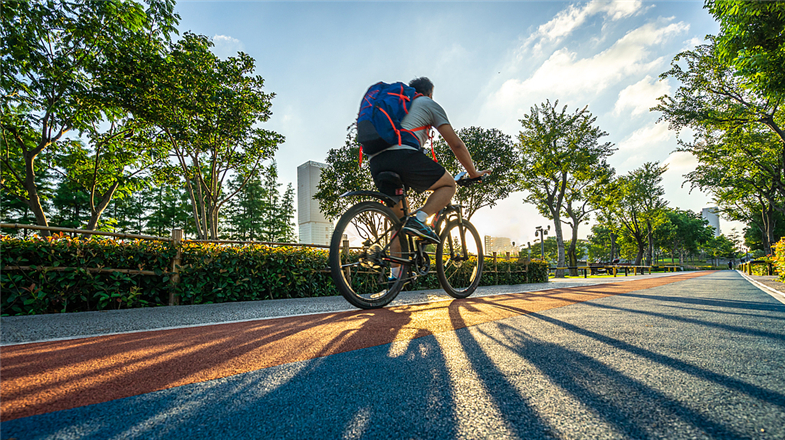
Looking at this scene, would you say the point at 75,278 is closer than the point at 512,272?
Yes

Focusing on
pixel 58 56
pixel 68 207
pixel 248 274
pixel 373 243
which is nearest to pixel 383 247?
pixel 373 243

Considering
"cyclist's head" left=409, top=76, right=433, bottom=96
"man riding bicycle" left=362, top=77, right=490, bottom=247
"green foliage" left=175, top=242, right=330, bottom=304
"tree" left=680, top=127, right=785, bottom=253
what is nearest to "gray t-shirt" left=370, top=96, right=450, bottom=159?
"man riding bicycle" left=362, top=77, right=490, bottom=247

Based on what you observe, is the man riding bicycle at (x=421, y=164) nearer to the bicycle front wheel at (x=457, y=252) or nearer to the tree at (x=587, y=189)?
the bicycle front wheel at (x=457, y=252)

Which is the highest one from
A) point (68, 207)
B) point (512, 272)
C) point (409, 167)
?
point (68, 207)

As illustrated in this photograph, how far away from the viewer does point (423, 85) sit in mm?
3570

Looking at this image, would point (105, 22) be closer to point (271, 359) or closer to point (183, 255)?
point (183, 255)

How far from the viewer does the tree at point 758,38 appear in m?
8.59

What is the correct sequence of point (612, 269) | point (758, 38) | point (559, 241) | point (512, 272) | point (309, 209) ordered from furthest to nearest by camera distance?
point (309, 209) < point (612, 269) < point (559, 241) < point (512, 272) < point (758, 38)

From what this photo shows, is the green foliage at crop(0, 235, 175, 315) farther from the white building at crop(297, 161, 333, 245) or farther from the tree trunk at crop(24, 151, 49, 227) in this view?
the white building at crop(297, 161, 333, 245)

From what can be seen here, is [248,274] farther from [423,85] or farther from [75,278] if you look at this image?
[423,85]

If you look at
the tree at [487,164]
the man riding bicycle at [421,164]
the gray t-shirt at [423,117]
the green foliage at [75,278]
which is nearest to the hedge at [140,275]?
the green foliage at [75,278]

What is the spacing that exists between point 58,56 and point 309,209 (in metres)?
38.4

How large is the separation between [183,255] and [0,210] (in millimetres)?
29178

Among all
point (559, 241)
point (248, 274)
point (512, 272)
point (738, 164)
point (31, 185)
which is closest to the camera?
point (248, 274)
